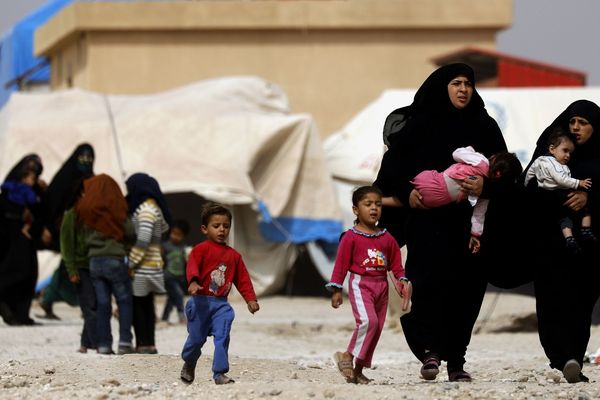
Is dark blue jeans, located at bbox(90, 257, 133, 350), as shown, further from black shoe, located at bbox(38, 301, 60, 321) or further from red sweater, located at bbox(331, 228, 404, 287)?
black shoe, located at bbox(38, 301, 60, 321)

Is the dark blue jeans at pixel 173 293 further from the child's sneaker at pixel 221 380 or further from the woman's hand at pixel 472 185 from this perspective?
the woman's hand at pixel 472 185

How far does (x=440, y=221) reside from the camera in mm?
7500

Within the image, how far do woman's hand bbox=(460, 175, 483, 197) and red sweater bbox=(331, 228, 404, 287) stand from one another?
0.42 metres

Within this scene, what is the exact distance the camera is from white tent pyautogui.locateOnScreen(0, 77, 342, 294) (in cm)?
1991

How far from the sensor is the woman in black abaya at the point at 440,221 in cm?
745

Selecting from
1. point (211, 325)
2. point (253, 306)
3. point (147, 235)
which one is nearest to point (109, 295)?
point (147, 235)

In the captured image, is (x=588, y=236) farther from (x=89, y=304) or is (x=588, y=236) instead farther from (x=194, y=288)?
(x=89, y=304)

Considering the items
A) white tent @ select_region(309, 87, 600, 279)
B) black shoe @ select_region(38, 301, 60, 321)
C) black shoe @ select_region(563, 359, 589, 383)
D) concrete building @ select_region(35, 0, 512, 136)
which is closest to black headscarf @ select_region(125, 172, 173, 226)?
black shoe @ select_region(563, 359, 589, 383)

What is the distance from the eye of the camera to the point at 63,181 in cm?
1208

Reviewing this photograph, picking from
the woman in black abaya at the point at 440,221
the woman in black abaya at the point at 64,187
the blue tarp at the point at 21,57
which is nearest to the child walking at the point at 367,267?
the woman in black abaya at the point at 440,221

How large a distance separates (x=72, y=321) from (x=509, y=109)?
745cm

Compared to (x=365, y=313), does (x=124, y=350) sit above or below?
below

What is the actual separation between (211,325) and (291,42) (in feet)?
75.9

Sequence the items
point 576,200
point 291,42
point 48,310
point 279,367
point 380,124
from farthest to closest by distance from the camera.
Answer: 1. point 291,42
2. point 380,124
3. point 48,310
4. point 279,367
5. point 576,200
